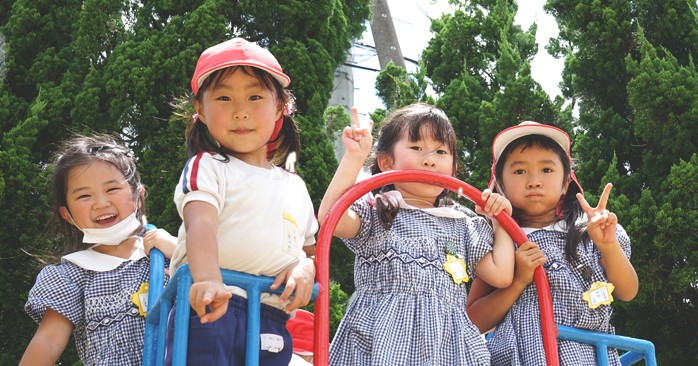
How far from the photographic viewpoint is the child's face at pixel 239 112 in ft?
9.45

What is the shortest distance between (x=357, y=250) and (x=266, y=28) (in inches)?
167

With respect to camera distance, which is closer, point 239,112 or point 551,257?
point 239,112

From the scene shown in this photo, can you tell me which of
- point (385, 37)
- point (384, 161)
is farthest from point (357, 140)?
point (385, 37)

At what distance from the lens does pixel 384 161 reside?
3.59m

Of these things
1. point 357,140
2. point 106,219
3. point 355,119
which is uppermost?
point 355,119

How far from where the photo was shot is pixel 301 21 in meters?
7.20

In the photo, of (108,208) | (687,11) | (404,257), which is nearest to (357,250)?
(404,257)

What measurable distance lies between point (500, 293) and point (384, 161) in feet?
2.41

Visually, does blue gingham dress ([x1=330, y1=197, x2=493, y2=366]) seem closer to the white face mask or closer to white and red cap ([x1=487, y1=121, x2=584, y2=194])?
white and red cap ([x1=487, y1=121, x2=584, y2=194])

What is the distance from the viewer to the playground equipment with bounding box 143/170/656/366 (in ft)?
7.73

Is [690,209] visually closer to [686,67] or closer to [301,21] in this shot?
[686,67]

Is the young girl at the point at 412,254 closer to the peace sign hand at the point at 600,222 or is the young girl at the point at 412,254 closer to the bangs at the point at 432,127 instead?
the bangs at the point at 432,127

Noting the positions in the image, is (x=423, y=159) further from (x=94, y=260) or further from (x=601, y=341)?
(x=94, y=260)

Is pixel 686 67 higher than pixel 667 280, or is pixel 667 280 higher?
pixel 686 67
